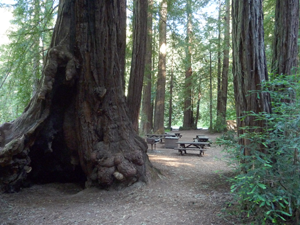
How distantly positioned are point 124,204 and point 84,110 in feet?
7.64

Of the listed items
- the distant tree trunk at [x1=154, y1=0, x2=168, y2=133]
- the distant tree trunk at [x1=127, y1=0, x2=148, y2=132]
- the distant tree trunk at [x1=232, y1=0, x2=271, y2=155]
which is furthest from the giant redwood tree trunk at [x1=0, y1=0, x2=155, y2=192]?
the distant tree trunk at [x1=154, y1=0, x2=168, y2=133]

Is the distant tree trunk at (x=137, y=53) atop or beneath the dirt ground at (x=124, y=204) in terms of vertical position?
atop

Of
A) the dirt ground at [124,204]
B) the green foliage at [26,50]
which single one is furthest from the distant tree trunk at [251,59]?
the green foliage at [26,50]

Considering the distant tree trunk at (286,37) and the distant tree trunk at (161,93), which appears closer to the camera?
the distant tree trunk at (286,37)

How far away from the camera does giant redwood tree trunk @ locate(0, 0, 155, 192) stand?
17.7ft

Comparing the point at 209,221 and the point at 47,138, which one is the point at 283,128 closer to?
the point at 209,221

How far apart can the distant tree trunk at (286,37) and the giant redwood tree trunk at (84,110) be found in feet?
11.5

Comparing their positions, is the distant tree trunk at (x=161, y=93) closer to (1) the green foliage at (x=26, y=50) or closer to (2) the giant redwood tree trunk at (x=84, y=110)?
(1) the green foliage at (x=26, y=50)

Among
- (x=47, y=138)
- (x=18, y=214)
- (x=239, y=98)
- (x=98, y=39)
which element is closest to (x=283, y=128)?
(x=239, y=98)

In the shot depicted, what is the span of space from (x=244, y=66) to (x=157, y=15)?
6.63 metres

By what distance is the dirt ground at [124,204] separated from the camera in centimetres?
418

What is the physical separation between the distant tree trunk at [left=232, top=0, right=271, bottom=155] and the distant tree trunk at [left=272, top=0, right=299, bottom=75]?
2.90 feet

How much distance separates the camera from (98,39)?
18.3 feet

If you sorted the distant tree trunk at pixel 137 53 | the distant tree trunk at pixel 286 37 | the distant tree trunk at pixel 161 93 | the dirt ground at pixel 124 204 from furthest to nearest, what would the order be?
the distant tree trunk at pixel 161 93 → the distant tree trunk at pixel 137 53 → the distant tree trunk at pixel 286 37 → the dirt ground at pixel 124 204
